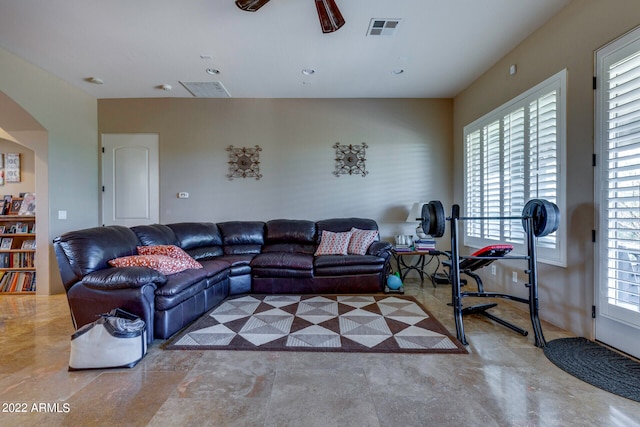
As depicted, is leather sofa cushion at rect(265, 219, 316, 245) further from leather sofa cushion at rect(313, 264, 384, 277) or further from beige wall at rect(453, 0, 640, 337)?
beige wall at rect(453, 0, 640, 337)

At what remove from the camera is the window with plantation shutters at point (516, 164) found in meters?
2.60

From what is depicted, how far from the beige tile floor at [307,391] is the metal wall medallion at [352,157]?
2995 millimetres

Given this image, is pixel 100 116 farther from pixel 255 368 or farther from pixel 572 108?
pixel 572 108

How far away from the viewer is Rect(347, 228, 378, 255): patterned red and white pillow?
397 cm

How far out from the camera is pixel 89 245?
8.00 feet

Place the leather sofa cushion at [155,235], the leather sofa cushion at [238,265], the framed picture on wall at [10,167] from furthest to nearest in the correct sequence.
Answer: the framed picture on wall at [10,167] → the leather sofa cushion at [238,265] → the leather sofa cushion at [155,235]

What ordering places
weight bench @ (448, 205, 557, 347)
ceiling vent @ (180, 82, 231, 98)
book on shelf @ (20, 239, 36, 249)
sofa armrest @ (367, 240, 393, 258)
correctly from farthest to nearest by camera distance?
ceiling vent @ (180, 82, 231, 98), book on shelf @ (20, 239, 36, 249), sofa armrest @ (367, 240, 393, 258), weight bench @ (448, 205, 557, 347)

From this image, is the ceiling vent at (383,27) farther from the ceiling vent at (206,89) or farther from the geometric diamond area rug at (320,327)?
the geometric diamond area rug at (320,327)

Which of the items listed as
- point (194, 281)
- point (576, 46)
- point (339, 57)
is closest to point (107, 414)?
point (194, 281)

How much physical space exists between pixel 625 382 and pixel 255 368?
2.32 m

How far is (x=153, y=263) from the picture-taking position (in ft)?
8.64

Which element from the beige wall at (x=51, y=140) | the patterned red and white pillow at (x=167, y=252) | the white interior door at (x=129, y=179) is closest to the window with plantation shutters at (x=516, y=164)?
the patterned red and white pillow at (x=167, y=252)

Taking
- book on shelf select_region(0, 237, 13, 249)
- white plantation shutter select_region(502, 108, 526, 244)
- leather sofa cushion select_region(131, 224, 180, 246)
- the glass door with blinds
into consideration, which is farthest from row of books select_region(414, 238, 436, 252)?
book on shelf select_region(0, 237, 13, 249)

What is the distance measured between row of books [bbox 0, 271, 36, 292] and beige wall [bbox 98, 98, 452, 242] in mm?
1831
